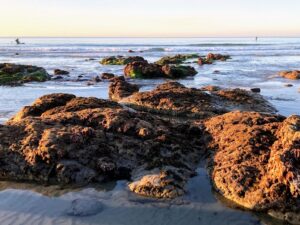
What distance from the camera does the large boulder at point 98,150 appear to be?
296 inches

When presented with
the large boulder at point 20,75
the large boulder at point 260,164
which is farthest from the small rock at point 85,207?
the large boulder at point 20,75

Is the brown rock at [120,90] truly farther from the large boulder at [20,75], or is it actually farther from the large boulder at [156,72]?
the large boulder at [156,72]

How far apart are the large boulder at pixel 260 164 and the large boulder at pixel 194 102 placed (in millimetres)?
4552

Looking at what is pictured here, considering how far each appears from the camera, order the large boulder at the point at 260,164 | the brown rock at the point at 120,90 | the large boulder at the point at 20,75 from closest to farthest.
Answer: the large boulder at the point at 260,164, the brown rock at the point at 120,90, the large boulder at the point at 20,75

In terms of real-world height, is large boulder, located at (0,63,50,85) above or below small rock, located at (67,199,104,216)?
below

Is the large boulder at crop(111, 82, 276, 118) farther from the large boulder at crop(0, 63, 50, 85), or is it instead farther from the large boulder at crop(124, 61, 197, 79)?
the large boulder at crop(124, 61, 197, 79)

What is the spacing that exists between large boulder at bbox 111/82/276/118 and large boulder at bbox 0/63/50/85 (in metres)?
11.8

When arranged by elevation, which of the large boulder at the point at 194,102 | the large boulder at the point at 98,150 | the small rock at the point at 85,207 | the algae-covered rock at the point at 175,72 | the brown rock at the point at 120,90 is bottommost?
the algae-covered rock at the point at 175,72

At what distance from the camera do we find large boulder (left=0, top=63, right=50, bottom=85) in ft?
80.8

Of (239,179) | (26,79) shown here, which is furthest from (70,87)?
(239,179)

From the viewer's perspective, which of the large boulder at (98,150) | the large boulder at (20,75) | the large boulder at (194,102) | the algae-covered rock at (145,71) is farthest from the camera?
the algae-covered rock at (145,71)

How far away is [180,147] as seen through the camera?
26.7ft

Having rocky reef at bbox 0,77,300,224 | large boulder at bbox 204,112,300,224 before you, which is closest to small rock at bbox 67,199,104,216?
rocky reef at bbox 0,77,300,224

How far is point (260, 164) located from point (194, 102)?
6572 millimetres
